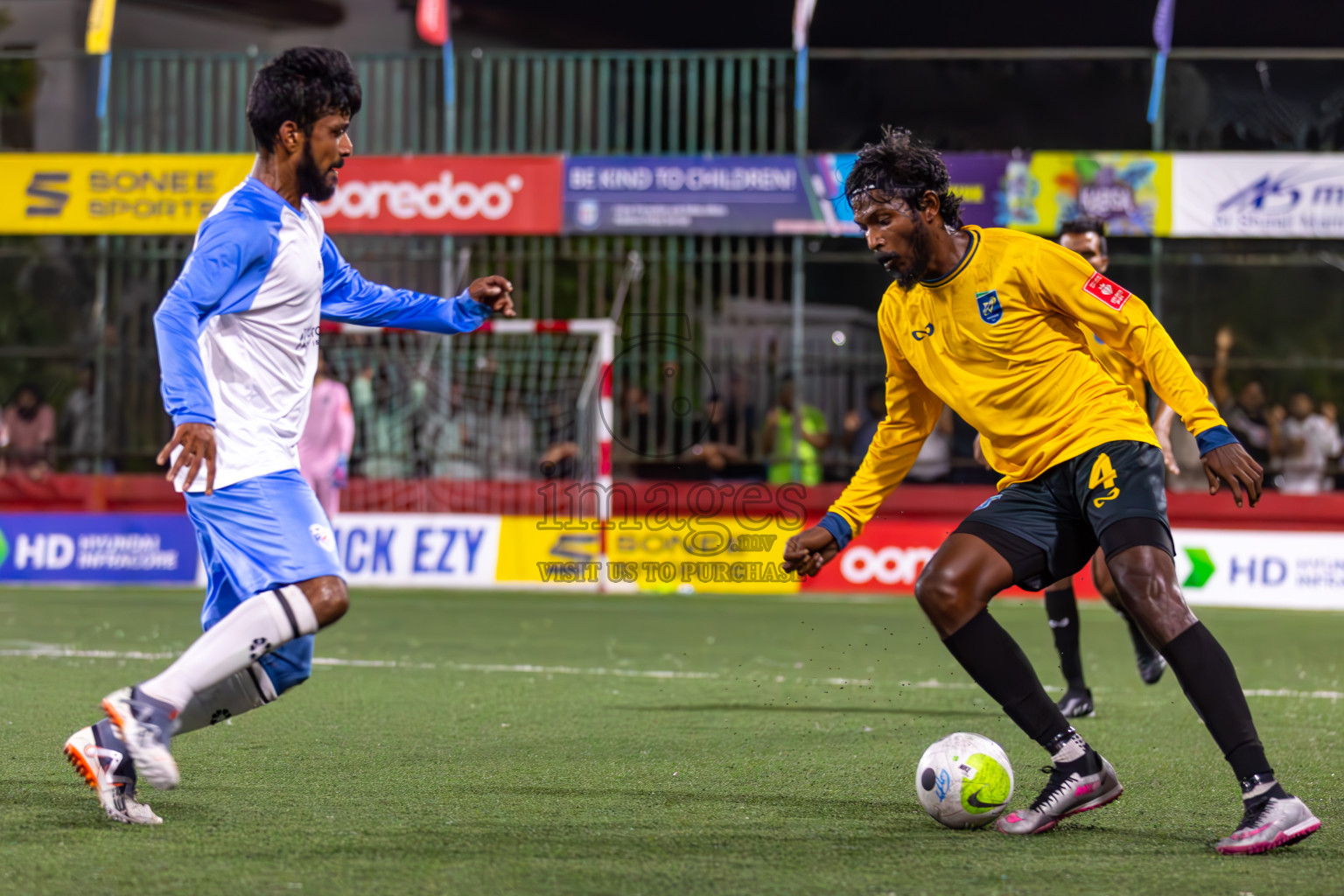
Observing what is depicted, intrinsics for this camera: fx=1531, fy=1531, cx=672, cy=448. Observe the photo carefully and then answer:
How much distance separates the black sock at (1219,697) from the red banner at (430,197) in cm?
1351

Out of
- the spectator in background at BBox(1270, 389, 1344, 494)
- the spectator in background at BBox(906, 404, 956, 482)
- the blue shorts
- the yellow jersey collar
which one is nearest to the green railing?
the spectator in background at BBox(906, 404, 956, 482)

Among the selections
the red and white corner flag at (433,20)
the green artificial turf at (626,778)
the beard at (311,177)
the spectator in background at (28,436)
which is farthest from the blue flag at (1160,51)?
the beard at (311,177)

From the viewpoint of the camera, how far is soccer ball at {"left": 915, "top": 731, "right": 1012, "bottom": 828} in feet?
15.2

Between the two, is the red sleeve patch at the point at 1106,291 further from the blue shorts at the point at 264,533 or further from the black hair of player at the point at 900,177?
the blue shorts at the point at 264,533

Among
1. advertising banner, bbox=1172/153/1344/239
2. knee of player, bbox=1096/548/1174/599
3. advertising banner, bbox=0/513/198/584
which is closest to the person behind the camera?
knee of player, bbox=1096/548/1174/599

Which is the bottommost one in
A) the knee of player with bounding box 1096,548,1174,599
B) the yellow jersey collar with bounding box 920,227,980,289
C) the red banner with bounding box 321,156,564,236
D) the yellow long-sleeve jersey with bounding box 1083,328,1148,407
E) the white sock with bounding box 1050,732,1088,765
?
the white sock with bounding box 1050,732,1088,765

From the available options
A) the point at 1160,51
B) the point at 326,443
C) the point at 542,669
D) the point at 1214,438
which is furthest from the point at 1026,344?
the point at 1160,51

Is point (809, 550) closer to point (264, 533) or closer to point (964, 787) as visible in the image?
point (964, 787)

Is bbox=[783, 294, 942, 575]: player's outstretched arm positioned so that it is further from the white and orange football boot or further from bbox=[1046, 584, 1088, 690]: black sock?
bbox=[1046, 584, 1088, 690]: black sock

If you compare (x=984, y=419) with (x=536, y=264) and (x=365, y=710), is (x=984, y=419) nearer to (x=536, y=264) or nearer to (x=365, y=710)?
(x=365, y=710)

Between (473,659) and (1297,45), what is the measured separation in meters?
17.8

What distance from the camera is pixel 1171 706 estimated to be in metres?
7.79

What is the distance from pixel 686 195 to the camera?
16953 mm

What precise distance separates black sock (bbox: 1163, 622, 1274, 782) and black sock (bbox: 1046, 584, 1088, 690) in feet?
10.0
